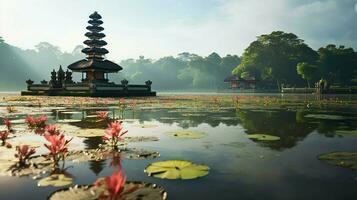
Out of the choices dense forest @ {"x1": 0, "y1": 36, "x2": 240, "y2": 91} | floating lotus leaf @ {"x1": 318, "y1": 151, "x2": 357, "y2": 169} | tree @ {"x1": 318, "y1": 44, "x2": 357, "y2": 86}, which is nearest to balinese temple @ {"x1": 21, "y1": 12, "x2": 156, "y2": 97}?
floating lotus leaf @ {"x1": 318, "y1": 151, "x2": 357, "y2": 169}

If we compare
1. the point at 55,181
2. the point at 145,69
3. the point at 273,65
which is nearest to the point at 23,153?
the point at 55,181

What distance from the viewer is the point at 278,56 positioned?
268 feet

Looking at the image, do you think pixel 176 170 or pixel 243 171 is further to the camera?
pixel 243 171

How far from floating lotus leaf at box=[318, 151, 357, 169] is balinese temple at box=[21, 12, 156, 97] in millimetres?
35213

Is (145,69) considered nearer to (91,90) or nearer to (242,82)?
(242,82)

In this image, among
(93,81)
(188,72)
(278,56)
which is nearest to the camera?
(93,81)

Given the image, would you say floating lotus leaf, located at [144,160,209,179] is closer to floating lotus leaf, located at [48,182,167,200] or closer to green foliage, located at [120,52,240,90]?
floating lotus leaf, located at [48,182,167,200]

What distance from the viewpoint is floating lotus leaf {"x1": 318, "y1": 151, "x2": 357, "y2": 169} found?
209 inches

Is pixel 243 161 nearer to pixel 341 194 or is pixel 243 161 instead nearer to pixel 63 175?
pixel 341 194

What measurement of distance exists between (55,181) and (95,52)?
47287mm

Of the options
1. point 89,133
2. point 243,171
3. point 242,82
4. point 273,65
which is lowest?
point 243,171

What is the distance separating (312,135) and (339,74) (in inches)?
3212

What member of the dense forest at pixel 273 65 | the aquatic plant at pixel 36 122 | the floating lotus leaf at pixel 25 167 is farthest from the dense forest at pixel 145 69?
the floating lotus leaf at pixel 25 167

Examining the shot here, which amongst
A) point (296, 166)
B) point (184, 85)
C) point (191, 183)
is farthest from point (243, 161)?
point (184, 85)
